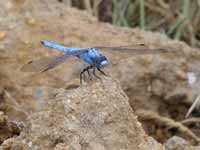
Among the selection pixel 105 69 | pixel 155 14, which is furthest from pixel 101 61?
pixel 155 14

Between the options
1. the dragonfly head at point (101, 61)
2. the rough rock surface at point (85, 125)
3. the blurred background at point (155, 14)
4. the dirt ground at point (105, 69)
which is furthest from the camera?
the blurred background at point (155, 14)

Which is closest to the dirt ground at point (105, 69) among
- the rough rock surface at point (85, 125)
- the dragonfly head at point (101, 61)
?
the dragonfly head at point (101, 61)

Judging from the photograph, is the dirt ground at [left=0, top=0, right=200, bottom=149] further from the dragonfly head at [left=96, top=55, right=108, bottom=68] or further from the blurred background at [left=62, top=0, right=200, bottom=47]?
the blurred background at [left=62, top=0, right=200, bottom=47]

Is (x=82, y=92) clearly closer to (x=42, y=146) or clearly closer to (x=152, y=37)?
(x=42, y=146)

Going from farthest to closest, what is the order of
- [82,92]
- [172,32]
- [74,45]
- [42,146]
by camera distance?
[172,32] < [74,45] < [82,92] < [42,146]

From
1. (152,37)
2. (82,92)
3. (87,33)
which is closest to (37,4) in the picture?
(87,33)

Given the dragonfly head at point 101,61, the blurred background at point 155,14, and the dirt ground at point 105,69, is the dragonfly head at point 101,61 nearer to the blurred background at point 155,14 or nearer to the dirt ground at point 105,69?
the dirt ground at point 105,69
